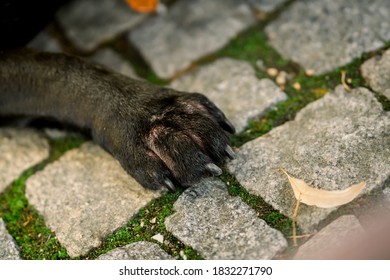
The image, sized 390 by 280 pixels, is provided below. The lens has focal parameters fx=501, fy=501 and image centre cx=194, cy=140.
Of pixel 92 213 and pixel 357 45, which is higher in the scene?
pixel 357 45

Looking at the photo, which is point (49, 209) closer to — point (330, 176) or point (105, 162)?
point (105, 162)

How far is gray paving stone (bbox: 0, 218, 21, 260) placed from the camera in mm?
1905

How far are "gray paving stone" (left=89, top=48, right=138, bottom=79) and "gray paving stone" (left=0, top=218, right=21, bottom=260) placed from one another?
936 millimetres

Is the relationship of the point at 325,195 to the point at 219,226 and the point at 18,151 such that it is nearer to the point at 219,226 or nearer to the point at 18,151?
the point at 219,226

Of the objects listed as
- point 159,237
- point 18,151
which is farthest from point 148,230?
point 18,151

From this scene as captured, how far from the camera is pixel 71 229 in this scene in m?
1.94

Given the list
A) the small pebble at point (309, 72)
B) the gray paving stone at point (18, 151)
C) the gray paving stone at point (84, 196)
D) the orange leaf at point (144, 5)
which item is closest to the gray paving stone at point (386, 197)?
the small pebble at point (309, 72)

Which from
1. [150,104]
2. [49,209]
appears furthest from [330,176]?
[49,209]

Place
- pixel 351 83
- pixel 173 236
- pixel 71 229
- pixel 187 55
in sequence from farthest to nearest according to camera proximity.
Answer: pixel 187 55
pixel 351 83
pixel 71 229
pixel 173 236

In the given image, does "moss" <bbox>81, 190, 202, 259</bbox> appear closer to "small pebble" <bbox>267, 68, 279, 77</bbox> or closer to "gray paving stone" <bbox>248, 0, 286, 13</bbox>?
"small pebble" <bbox>267, 68, 279, 77</bbox>

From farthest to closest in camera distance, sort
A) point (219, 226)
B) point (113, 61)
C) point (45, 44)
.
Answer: point (45, 44)
point (113, 61)
point (219, 226)

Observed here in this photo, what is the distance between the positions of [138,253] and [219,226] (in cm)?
30

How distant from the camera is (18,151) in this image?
2256 mm
